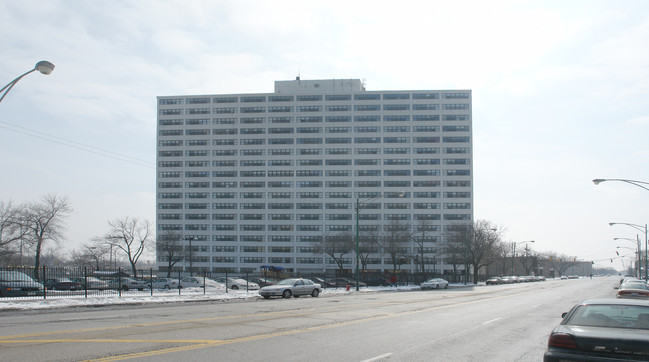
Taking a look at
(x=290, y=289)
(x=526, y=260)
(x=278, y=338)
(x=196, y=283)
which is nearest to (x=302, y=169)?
(x=526, y=260)

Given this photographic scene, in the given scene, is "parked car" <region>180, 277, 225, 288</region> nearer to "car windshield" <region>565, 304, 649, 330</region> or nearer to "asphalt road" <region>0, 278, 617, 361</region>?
"asphalt road" <region>0, 278, 617, 361</region>

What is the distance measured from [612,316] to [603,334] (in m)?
0.93

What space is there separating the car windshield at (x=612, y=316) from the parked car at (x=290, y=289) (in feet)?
84.8

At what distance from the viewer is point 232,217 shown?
13038 centimetres

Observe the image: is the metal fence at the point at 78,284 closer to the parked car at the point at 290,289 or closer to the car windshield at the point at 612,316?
the parked car at the point at 290,289

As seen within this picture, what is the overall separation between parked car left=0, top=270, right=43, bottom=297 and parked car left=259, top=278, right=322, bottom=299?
13.7 m

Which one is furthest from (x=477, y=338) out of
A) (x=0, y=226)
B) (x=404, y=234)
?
(x=404, y=234)

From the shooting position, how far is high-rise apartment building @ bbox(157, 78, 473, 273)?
127312 millimetres

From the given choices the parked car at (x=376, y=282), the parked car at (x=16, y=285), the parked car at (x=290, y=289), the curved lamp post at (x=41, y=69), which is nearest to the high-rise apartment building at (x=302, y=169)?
the parked car at (x=376, y=282)

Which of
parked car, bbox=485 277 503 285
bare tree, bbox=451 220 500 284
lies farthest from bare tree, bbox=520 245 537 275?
parked car, bbox=485 277 503 285

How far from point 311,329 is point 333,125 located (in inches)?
4633

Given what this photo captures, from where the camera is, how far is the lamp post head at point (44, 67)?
1825 cm

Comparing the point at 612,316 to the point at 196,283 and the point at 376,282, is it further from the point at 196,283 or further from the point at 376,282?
the point at 376,282

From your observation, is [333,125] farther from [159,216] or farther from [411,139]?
[159,216]
